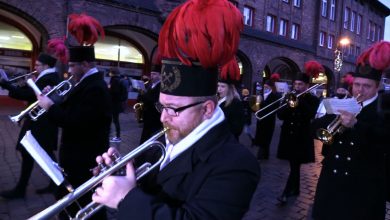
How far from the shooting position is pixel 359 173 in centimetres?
313

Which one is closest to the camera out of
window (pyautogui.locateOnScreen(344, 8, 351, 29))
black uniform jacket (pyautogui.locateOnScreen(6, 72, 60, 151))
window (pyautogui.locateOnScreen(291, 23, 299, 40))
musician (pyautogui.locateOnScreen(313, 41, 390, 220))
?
musician (pyautogui.locateOnScreen(313, 41, 390, 220))

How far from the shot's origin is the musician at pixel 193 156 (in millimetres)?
1445

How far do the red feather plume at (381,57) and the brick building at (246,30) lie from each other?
7.12 m

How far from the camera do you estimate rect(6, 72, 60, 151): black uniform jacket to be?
14.7ft

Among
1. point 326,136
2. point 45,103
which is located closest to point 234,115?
point 326,136

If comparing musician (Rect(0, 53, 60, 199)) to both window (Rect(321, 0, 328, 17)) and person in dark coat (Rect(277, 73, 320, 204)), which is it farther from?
window (Rect(321, 0, 328, 17))

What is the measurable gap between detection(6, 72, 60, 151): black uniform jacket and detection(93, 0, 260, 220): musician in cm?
321

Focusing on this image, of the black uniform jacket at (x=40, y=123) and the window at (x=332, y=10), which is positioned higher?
the window at (x=332, y=10)

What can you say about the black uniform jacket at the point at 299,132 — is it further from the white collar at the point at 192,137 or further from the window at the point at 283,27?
the window at the point at 283,27

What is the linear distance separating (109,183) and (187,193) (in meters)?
0.37

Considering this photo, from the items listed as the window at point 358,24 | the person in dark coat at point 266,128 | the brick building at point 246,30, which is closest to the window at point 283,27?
the brick building at point 246,30

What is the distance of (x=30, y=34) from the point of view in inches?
582

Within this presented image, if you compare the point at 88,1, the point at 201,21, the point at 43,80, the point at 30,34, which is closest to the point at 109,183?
the point at 201,21

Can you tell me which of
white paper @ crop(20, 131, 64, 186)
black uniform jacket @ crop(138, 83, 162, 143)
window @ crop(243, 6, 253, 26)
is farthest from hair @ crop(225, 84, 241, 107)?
window @ crop(243, 6, 253, 26)
